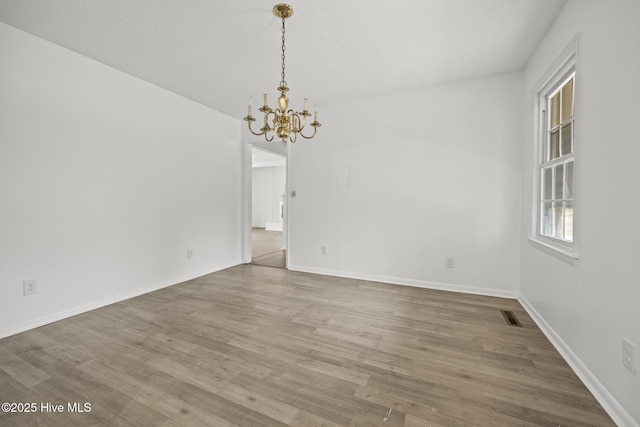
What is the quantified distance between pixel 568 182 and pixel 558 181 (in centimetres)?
22

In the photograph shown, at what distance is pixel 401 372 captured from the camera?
67.7 inches

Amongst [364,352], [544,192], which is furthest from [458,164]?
[364,352]

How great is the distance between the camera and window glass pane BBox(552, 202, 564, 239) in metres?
2.20

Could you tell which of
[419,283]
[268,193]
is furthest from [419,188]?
[268,193]

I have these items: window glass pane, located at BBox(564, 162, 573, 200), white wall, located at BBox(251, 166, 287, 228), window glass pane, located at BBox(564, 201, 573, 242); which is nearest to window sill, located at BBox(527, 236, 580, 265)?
window glass pane, located at BBox(564, 201, 573, 242)

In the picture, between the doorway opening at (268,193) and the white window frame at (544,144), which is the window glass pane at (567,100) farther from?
the doorway opening at (268,193)

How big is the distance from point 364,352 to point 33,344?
255cm

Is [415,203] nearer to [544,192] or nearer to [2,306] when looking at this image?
[544,192]

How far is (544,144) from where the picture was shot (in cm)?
254

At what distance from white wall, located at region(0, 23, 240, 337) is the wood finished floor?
0.39 m

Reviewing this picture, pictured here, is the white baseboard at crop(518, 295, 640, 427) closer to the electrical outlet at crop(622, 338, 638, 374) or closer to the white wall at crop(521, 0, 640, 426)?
the white wall at crop(521, 0, 640, 426)

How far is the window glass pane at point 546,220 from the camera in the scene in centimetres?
243

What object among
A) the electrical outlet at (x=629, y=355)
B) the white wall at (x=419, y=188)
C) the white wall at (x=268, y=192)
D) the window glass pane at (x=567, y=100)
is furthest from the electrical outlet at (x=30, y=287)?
the white wall at (x=268, y=192)

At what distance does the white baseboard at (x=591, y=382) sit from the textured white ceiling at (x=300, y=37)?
2471 mm
